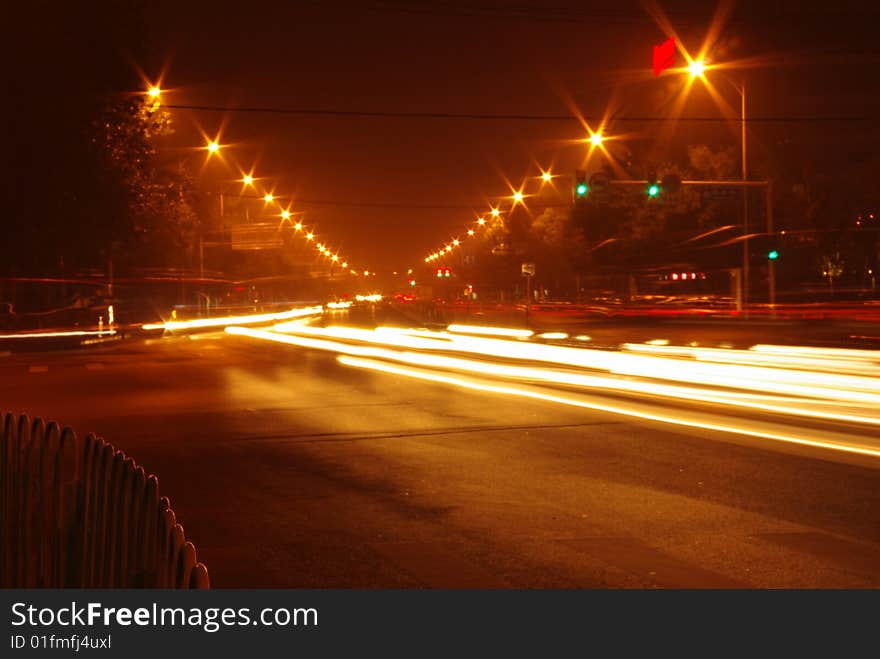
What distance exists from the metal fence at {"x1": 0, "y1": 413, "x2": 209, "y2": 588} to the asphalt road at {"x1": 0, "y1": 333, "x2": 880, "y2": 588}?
1.44m

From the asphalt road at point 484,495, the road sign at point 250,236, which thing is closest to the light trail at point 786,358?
the asphalt road at point 484,495

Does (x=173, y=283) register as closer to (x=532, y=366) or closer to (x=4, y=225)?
(x=4, y=225)

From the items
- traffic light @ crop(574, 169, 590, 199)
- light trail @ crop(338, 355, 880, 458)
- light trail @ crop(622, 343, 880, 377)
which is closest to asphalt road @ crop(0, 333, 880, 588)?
light trail @ crop(338, 355, 880, 458)

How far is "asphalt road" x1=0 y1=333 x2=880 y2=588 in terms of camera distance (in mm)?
6879

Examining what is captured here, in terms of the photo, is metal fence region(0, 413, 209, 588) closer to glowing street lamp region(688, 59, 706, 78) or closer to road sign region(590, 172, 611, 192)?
road sign region(590, 172, 611, 192)

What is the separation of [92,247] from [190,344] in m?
6.34

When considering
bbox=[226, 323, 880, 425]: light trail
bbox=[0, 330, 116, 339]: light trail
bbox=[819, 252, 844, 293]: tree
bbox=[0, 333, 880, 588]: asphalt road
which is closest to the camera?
bbox=[0, 333, 880, 588]: asphalt road

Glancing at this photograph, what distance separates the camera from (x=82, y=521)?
16.5ft

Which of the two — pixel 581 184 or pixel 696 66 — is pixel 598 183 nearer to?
pixel 581 184

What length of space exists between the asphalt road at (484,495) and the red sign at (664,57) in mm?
17513

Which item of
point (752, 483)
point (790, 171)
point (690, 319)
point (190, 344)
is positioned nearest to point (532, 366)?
point (752, 483)

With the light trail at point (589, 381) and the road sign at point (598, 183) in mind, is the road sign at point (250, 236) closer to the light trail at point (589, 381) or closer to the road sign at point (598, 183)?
the light trail at point (589, 381)

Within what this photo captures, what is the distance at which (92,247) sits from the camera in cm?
3112

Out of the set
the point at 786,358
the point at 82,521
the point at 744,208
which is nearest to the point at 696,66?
the point at 786,358
